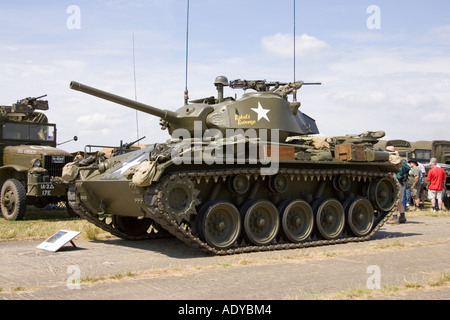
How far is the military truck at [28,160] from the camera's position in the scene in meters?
16.7

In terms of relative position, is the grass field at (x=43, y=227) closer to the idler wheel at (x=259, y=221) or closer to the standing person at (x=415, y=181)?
the idler wheel at (x=259, y=221)

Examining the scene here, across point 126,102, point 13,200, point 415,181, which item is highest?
point 126,102

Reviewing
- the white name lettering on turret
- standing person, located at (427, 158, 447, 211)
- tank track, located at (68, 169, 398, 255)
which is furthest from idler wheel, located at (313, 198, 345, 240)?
standing person, located at (427, 158, 447, 211)

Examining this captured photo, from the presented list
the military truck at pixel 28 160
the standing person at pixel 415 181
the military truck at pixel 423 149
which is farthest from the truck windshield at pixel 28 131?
the military truck at pixel 423 149

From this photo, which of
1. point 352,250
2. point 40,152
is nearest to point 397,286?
point 352,250

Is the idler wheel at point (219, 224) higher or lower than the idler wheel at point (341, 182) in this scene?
lower

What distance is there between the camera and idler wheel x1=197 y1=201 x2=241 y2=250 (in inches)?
405

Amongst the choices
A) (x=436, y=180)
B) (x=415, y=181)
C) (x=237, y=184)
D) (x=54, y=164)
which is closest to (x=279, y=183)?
(x=237, y=184)

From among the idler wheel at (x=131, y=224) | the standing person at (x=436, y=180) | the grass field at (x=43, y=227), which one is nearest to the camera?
the idler wheel at (x=131, y=224)

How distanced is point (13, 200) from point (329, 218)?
9.97 meters

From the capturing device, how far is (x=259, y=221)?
36.7 feet

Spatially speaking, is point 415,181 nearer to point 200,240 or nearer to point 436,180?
point 436,180

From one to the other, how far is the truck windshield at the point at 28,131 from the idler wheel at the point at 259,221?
436 inches

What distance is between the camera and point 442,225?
624 inches
